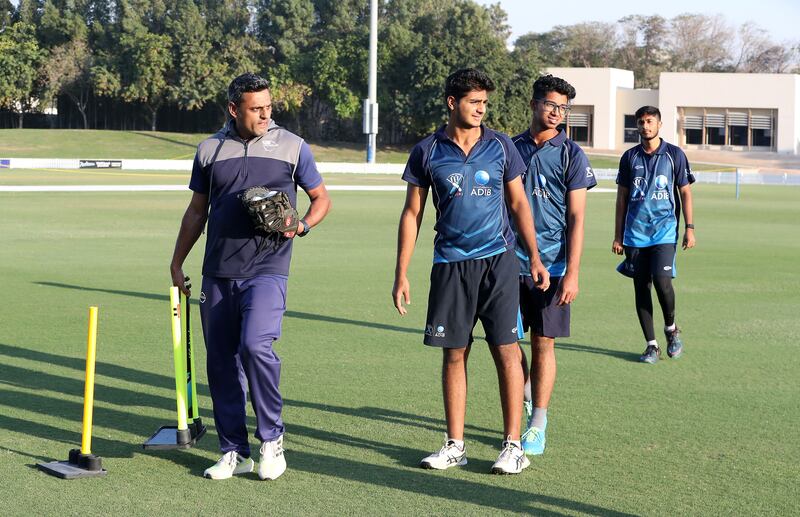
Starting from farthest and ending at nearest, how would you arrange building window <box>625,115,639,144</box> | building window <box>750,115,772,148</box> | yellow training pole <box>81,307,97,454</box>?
1. building window <box>625,115,639,144</box>
2. building window <box>750,115,772,148</box>
3. yellow training pole <box>81,307,97,454</box>

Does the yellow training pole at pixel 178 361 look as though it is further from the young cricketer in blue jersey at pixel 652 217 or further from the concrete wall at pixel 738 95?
the concrete wall at pixel 738 95

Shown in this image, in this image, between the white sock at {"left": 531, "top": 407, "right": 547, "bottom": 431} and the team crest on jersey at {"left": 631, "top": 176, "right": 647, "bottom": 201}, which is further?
the team crest on jersey at {"left": 631, "top": 176, "right": 647, "bottom": 201}

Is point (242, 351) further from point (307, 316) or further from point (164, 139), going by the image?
point (164, 139)

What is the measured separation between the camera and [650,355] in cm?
889

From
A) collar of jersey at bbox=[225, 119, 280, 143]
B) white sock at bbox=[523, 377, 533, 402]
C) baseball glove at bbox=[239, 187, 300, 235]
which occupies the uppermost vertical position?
collar of jersey at bbox=[225, 119, 280, 143]

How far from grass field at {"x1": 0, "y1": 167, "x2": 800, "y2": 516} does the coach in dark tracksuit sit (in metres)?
0.26

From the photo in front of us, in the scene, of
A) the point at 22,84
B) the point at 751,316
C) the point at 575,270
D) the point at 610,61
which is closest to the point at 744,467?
the point at 575,270

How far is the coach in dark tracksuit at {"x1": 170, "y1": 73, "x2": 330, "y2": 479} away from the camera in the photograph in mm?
5484

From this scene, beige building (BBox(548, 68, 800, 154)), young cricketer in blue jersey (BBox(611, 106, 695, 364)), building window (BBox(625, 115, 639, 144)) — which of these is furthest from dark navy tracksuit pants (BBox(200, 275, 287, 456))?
building window (BBox(625, 115, 639, 144))

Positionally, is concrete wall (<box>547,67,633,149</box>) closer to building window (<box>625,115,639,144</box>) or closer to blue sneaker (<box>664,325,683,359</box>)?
building window (<box>625,115,639,144</box>)

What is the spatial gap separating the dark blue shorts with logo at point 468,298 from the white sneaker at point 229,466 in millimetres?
1130

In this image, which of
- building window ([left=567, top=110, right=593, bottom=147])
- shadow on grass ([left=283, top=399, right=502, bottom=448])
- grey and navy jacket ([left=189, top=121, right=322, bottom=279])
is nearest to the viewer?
grey and navy jacket ([left=189, top=121, right=322, bottom=279])

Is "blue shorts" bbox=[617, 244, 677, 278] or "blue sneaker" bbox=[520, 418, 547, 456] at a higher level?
"blue shorts" bbox=[617, 244, 677, 278]

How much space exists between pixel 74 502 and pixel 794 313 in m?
8.67
